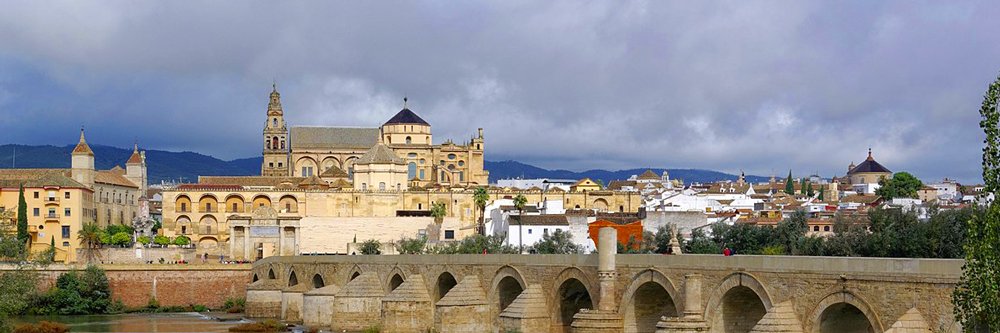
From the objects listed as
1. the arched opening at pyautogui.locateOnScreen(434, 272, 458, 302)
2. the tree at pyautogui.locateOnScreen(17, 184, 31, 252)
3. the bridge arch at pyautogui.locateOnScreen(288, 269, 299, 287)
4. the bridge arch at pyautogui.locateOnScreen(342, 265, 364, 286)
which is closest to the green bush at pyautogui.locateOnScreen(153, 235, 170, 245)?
the tree at pyautogui.locateOnScreen(17, 184, 31, 252)

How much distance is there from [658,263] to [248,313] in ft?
115

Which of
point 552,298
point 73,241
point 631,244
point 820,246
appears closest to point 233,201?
point 73,241

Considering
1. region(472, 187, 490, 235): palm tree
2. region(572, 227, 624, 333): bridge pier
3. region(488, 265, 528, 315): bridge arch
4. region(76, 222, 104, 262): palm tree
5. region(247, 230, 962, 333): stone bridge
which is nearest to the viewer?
region(247, 230, 962, 333): stone bridge

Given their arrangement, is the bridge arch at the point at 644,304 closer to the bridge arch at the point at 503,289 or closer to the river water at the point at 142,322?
the bridge arch at the point at 503,289

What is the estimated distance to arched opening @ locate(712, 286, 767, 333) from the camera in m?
29.9

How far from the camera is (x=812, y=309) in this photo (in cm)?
2631

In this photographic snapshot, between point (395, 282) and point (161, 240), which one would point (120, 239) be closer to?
point (161, 240)

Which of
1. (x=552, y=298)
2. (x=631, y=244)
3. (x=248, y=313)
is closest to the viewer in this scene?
(x=552, y=298)

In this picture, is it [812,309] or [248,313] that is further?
[248,313]

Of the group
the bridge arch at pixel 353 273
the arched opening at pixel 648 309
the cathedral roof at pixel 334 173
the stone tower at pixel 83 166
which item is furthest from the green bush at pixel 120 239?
the arched opening at pixel 648 309

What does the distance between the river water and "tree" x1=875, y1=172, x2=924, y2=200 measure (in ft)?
213

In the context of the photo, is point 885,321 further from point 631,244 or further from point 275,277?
point 631,244

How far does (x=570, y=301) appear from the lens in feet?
125

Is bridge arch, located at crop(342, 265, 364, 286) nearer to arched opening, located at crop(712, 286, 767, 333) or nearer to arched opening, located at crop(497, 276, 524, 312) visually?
arched opening, located at crop(497, 276, 524, 312)
